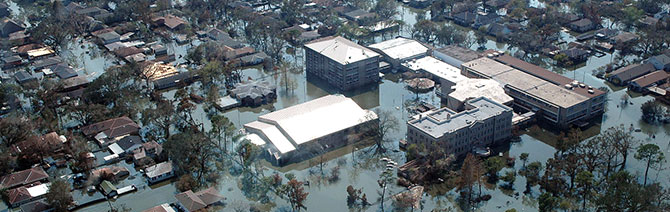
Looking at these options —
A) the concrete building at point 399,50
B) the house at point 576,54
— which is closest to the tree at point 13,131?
the concrete building at point 399,50

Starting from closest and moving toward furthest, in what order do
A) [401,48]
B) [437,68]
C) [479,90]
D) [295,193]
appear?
[295,193] → [479,90] → [437,68] → [401,48]

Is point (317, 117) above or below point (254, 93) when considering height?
above

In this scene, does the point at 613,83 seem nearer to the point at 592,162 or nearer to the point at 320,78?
the point at 592,162

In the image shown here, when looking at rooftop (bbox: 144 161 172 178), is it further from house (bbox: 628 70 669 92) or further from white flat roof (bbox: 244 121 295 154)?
house (bbox: 628 70 669 92)

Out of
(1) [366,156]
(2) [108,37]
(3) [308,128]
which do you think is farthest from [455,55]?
(2) [108,37]

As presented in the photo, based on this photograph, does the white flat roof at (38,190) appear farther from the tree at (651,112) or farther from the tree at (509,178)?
the tree at (651,112)

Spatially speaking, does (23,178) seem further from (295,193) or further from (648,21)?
(648,21)
